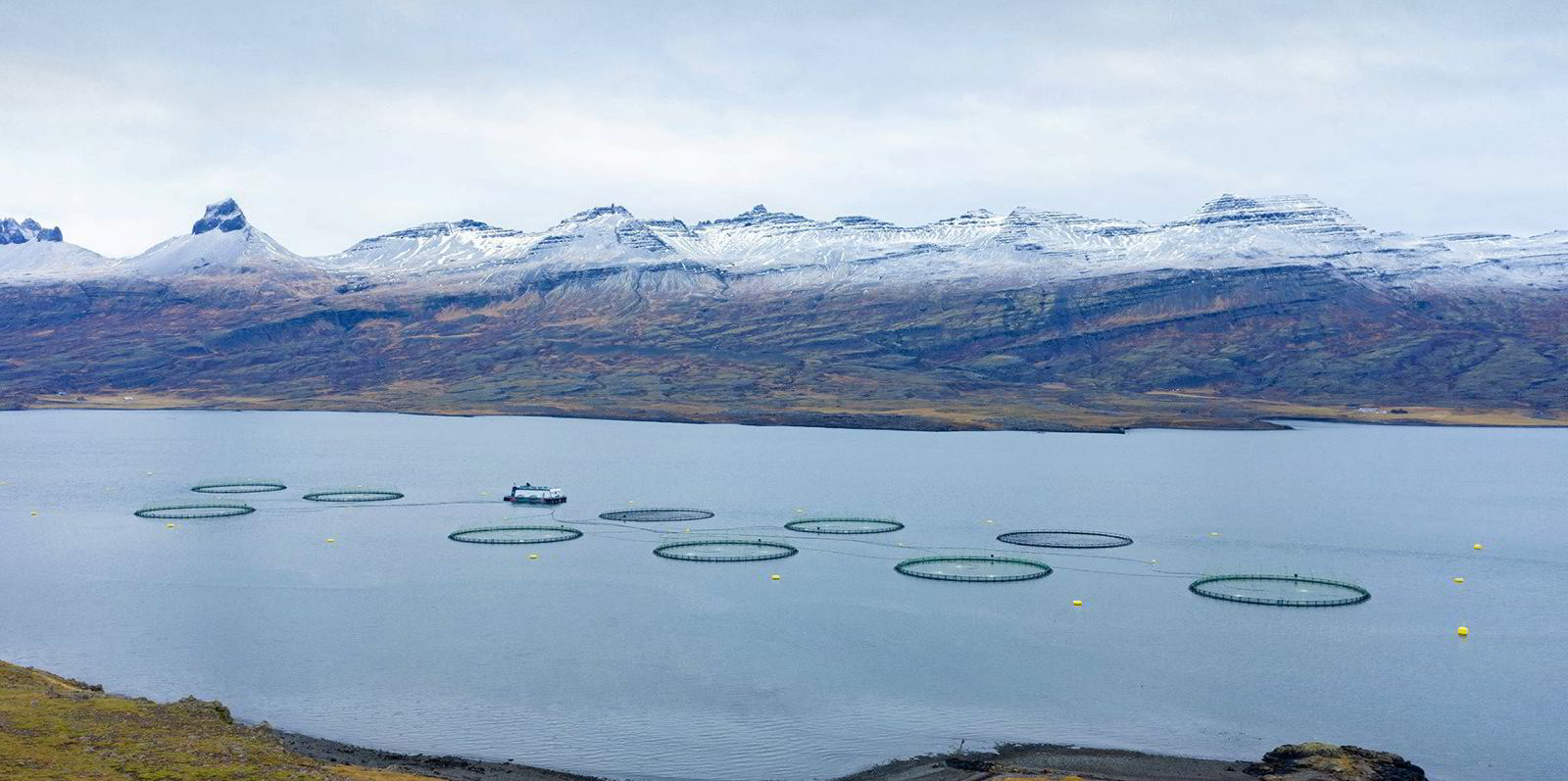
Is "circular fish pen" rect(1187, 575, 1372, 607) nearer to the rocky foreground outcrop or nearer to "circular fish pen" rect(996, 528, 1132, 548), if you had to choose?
"circular fish pen" rect(996, 528, 1132, 548)

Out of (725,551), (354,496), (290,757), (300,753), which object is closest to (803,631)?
(725,551)

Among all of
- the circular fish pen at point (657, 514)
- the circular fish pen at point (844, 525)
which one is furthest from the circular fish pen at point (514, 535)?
the circular fish pen at point (844, 525)

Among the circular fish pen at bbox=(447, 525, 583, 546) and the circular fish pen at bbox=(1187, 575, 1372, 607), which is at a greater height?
the circular fish pen at bbox=(1187, 575, 1372, 607)

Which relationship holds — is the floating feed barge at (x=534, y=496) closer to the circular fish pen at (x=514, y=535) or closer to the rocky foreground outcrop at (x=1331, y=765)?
the circular fish pen at (x=514, y=535)

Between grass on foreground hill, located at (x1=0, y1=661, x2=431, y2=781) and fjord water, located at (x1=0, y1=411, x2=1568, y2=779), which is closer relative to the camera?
grass on foreground hill, located at (x1=0, y1=661, x2=431, y2=781)

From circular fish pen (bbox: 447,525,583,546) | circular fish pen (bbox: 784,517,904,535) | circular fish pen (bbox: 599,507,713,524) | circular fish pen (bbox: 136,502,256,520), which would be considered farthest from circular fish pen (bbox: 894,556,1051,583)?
circular fish pen (bbox: 136,502,256,520)

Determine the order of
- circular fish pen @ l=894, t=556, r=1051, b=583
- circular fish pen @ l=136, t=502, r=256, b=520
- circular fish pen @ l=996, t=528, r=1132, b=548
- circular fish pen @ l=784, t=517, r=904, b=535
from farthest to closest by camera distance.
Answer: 1. circular fish pen @ l=136, t=502, r=256, b=520
2. circular fish pen @ l=784, t=517, r=904, b=535
3. circular fish pen @ l=996, t=528, r=1132, b=548
4. circular fish pen @ l=894, t=556, r=1051, b=583
